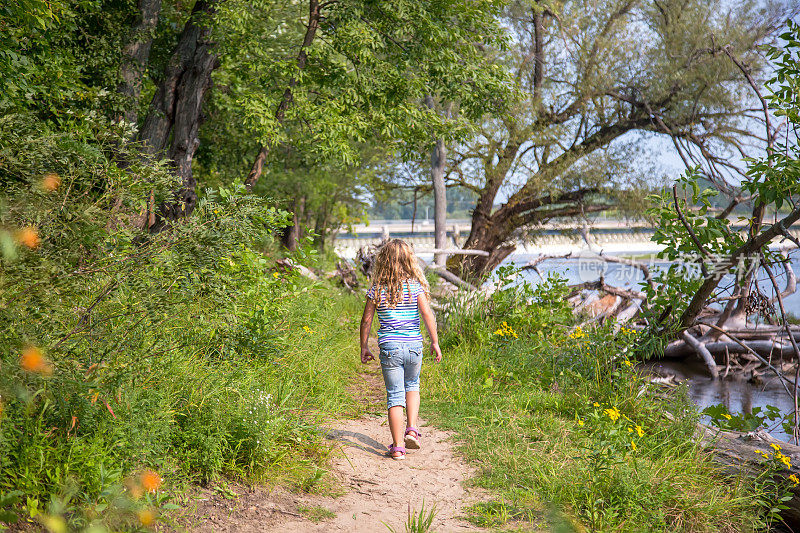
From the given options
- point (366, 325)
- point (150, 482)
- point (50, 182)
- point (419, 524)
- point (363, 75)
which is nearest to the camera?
point (150, 482)

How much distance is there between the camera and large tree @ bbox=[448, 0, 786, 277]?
13.7 m

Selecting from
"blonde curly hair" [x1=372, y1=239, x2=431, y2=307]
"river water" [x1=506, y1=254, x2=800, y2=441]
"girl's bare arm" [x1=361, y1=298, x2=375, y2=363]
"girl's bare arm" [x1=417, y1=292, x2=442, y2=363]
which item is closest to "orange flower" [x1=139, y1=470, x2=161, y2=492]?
"girl's bare arm" [x1=361, y1=298, x2=375, y2=363]

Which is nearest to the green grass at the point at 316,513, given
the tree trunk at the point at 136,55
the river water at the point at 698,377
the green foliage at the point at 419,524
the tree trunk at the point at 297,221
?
the green foliage at the point at 419,524

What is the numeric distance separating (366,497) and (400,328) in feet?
4.17

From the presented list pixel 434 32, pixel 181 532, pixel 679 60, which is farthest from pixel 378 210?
pixel 181 532

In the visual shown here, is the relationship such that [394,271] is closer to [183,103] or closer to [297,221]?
[183,103]

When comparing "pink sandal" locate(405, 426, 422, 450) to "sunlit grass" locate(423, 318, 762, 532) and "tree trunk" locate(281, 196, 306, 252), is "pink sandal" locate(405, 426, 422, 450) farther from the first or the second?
"tree trunk" locate(281, 196, 306, 252)

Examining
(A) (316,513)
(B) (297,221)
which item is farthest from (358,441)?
(B) (297,221)

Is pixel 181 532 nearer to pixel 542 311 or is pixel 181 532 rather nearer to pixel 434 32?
pixel 542 311

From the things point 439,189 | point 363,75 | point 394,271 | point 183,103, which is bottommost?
point 394,271

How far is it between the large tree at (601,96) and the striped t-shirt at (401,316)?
9.10 metres

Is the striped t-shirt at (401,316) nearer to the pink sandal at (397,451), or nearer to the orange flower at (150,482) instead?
the pink sandal at (397,451)

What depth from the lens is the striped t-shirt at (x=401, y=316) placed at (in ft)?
15.3

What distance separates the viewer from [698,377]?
1016cm
